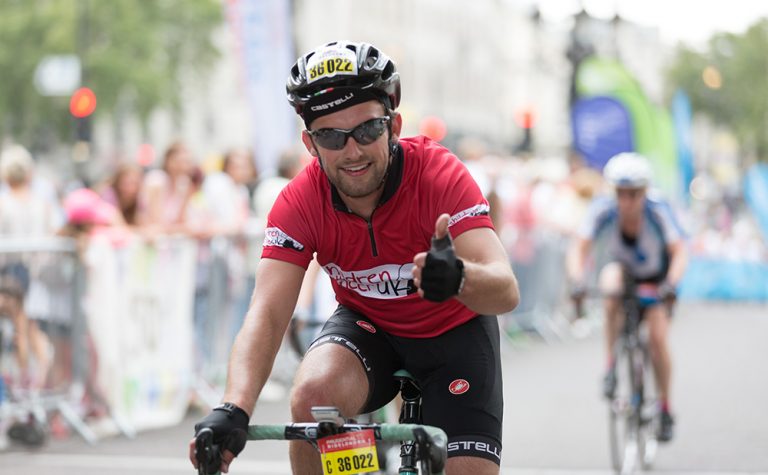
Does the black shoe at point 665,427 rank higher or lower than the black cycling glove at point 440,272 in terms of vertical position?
lower

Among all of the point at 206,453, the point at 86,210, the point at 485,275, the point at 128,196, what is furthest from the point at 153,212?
the point at 206,453

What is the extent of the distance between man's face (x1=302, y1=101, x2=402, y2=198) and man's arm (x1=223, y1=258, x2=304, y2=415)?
0.31 meters

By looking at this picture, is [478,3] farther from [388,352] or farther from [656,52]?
[388,352]

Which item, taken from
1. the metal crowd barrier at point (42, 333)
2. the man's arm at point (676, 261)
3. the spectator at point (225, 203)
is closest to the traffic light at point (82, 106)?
the spectator at point (225, 203)

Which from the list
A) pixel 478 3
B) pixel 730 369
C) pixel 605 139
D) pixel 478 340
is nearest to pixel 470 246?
pixel 478 340

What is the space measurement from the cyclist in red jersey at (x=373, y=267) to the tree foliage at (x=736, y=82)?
64.9 metres

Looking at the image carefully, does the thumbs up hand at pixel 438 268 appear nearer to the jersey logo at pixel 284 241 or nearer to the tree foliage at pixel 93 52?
the jersey logo at pixel 284 241

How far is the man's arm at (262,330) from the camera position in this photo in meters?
4.01

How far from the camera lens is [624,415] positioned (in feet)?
30.6

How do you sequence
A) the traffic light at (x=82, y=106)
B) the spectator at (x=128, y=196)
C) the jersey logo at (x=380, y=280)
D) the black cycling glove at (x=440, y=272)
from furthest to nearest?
the traffic light at (x=82, y=106) → the spectator at (x=128, y=196) → the jersey logo at (x=380, y=280) → the black cycling glove at (x=440, y=272)

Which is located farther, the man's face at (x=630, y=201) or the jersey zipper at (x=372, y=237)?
the man's face at (x=630, y=201)

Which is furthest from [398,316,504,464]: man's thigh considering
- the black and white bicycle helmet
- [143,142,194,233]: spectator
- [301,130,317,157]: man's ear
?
[143,142,194,233]: spectator

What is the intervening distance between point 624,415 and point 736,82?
226ft

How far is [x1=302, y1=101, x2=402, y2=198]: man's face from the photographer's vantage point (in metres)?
4.16
